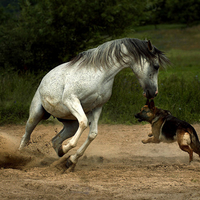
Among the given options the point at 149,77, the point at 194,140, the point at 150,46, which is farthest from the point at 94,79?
the point at 194,140

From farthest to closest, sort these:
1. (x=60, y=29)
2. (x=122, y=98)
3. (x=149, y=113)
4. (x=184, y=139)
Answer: (x=60, y=29), (x=122, y=98), (x=149, y=113), (x=184, y=139)

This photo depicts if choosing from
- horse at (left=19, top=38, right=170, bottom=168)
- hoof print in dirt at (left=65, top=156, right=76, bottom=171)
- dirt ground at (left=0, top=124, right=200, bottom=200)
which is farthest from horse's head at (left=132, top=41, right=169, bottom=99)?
hoof print in dirt at (left=65, top=156, right=76, bottom=171)

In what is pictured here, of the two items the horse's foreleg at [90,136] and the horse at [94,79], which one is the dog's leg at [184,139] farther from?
the horse's foreleg at [90,136]

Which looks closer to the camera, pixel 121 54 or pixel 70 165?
pixel 121 54

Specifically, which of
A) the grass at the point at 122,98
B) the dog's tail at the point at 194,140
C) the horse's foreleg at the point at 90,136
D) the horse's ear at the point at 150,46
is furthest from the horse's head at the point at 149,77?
the grass at the point at 122,98

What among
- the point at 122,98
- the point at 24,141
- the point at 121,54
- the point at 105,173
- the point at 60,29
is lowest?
the point at 122,98

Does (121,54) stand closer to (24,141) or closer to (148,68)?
(148,68)

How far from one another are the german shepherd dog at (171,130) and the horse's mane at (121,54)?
1050 millimetres

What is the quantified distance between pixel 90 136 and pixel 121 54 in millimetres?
1322

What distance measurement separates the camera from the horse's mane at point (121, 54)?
15.4 feet

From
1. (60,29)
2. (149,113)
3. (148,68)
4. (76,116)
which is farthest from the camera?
(60,29)

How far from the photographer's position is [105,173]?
4703 millimetres

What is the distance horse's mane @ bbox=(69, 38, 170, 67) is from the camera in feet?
15.4

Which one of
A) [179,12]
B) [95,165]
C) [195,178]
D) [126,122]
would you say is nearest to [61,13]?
[126,122]
